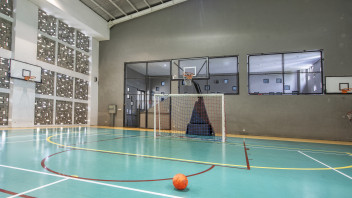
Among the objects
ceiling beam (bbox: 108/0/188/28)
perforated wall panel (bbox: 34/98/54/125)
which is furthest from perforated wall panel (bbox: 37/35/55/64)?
ceiling beam (bbox: 108/0/188/28)

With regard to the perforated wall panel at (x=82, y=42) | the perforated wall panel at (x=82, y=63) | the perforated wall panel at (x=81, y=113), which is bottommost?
the perforated wall panel at (x=81, y=113)

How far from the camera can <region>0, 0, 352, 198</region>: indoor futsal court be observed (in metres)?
4.27

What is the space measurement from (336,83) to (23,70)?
1672 centimetres

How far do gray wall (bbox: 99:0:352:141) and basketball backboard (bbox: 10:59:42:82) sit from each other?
534 cm

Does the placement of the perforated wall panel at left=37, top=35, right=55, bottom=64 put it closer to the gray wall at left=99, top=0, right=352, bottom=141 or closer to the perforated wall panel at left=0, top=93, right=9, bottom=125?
the perforated wall panel at left=0, top=93, right=9, bottom=125

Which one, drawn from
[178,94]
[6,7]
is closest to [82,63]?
[6,7]

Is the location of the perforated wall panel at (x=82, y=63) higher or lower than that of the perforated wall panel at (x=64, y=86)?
higher

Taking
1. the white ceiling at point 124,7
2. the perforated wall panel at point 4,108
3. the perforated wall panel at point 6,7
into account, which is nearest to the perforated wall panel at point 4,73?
Answer: the perforated wall panel at point 4,108

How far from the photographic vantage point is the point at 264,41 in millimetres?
Answer: 11688

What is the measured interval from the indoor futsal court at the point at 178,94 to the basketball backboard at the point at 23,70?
2.1 inches

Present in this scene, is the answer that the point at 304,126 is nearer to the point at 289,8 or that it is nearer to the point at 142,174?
the point at 289,8

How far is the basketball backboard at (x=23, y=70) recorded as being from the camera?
406 inches

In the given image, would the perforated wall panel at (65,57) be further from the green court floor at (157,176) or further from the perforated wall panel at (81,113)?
the green court floor at (157,176)

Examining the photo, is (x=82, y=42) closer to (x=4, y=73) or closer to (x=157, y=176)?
(x=4, y=73)
